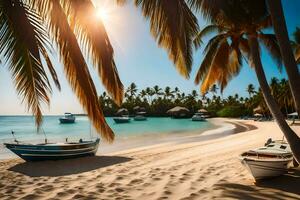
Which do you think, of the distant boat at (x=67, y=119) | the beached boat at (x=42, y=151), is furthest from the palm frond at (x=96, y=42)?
the distant boat at (x=67, y=119)

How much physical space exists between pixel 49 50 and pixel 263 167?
5632 mm

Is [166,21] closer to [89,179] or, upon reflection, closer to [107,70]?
[107,70]

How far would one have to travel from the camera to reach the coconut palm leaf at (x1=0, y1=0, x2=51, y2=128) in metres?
4.08

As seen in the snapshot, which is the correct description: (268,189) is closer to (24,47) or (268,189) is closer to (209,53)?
(24,47)

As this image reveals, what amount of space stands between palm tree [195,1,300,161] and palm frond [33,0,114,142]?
385 centimetres

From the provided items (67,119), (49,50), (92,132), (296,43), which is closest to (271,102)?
(49,50)

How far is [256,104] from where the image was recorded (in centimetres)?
7700

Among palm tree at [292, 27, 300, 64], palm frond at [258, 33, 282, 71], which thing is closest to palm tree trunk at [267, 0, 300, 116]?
palm frond at [258, 33, 282, 71]

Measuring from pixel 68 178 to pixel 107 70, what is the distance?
19.4 feet

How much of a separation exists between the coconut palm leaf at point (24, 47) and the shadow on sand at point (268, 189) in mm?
4470

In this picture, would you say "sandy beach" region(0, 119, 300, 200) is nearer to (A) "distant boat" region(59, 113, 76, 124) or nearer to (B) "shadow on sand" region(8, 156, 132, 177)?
(B) "shadow on sand" region(8, 156, 132, 177)

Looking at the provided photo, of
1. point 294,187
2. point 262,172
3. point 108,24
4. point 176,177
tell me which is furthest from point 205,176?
point 108,24

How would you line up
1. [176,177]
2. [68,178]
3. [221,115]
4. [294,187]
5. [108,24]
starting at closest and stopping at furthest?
[108,24], [294,187], [176,177], [68,178], [221,115]

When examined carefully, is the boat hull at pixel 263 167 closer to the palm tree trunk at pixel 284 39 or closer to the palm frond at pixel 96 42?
the palm tree trunk at pixel 284 39
